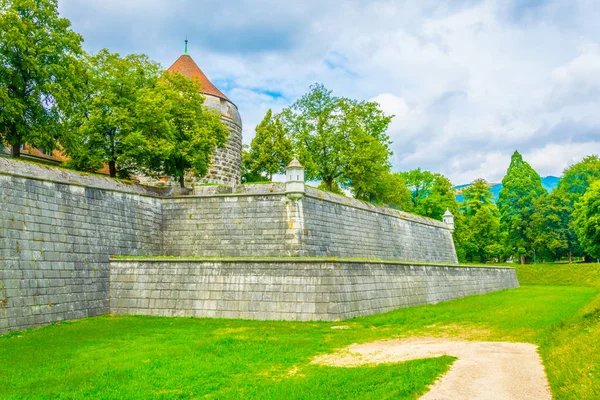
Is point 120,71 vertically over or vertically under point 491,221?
over

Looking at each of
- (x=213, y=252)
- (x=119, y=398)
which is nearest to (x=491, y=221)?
(x=213, y=252)

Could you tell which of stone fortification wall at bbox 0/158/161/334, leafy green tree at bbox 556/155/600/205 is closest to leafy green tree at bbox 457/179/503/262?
leafy green tree at bbox 556/155/600/205

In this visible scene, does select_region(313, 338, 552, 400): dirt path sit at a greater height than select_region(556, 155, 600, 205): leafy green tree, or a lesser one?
lesser

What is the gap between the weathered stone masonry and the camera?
15.0 m

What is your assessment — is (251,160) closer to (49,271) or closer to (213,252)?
(213,252)

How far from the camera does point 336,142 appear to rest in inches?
1339

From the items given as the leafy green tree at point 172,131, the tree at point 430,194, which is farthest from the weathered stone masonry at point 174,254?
the tree at point 430,194

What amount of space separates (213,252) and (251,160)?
1673 centimetres

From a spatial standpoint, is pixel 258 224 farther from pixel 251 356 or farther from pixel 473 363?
pixel 473 363

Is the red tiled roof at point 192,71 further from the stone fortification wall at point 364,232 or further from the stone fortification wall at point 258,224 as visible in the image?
the stone fortification wall at point 364,232

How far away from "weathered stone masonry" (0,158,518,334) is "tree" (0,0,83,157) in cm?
330

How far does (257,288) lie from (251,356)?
567cm

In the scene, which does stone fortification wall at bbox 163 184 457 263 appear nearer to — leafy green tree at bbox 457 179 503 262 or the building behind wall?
the building behind wall

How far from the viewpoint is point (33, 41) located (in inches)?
744
